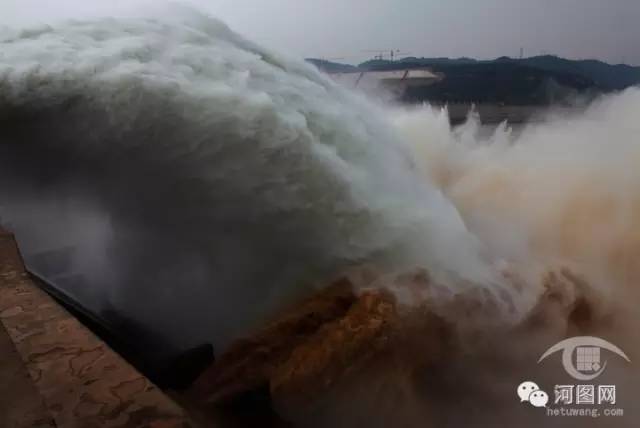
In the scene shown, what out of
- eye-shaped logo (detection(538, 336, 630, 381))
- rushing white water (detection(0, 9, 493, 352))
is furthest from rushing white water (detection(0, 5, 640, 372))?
eye-shaped logo (detection(538, 336, 630, 381))

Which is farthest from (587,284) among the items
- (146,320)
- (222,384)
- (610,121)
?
(610,121)

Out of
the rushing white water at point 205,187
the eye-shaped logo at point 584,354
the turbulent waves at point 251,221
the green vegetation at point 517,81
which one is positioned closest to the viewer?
the eye-shaped logo at point 584,354

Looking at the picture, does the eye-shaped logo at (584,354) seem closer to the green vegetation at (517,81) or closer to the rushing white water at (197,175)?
the rushing white water at (197,175)

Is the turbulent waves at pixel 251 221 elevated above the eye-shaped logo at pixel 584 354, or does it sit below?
above

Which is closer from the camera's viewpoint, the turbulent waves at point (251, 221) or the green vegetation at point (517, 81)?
the turbulent waves at point (251, 221)

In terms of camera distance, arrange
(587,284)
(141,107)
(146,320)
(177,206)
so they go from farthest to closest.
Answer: (587,284) → (146,320) → (177,206) → (141,107)

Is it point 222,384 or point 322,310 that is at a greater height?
point 322,310

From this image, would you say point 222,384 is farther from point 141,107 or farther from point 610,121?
point 610,121

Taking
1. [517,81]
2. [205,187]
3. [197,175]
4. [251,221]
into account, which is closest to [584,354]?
[251,221]

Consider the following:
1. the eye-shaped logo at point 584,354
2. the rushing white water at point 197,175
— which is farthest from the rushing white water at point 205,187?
the eye-shaped logo at point 584,354
